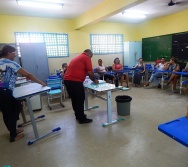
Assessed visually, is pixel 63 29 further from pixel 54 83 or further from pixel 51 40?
pixel 54 83

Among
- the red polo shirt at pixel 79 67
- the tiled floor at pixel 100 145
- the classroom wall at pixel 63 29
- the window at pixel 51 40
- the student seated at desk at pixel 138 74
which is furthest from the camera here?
the student seated at desk at pixel 138 74

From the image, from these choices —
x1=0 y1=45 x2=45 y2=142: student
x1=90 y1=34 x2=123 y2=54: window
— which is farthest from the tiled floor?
x1=90 y1=34 x2=123 y2=54: window

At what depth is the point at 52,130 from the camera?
280cm

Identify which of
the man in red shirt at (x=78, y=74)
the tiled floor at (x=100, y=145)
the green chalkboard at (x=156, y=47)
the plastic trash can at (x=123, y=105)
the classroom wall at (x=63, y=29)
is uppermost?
the classroom wall at (x=63, y=29)

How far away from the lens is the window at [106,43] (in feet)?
23.5

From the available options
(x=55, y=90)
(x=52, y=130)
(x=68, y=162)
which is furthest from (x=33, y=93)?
(x=55, y=90)

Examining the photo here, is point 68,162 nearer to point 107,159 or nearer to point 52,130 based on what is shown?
point 107,159

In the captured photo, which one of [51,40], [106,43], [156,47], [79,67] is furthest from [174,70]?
[51,40]

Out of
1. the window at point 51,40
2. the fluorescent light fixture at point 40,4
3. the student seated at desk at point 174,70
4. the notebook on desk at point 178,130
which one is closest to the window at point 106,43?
the window at point 51,40

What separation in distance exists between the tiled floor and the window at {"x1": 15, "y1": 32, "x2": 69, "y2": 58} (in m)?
3.52

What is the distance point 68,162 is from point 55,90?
2.68 metres

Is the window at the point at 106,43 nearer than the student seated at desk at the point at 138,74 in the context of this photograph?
No

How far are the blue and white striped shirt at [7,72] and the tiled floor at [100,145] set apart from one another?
101 centimetres

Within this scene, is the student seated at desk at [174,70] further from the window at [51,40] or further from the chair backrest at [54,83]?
the window at [51,40]
